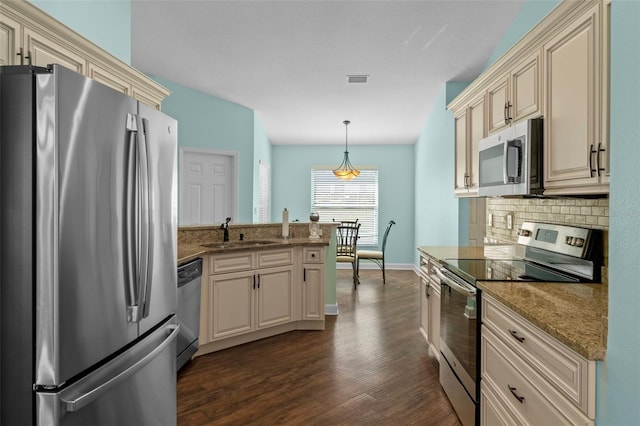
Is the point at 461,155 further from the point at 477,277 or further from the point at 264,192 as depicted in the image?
the point at 264,192

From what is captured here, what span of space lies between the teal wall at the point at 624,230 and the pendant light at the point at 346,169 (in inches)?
215

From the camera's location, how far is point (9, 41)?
180 cm

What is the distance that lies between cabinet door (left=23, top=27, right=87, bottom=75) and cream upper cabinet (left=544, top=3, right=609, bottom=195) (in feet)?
8.43

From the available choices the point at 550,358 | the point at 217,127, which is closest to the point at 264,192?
the point at 217,127

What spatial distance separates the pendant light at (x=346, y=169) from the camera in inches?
263

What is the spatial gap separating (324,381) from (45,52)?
8.53 ft

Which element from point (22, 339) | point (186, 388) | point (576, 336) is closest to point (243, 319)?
point (186, 388)

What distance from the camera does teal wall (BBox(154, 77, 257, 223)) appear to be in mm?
5262

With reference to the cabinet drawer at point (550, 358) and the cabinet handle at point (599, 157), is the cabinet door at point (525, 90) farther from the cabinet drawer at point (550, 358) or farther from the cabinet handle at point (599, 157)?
the cabinet drawer at point (550, 358)

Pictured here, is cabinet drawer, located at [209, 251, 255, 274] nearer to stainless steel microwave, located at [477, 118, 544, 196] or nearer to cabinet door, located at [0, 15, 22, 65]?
cabinet door, located at [0, 15, 22, 65]

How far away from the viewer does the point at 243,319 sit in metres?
3.52

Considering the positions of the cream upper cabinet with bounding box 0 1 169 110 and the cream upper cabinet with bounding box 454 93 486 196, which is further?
the cream upper cabinet with bounding box 454 93 486 196

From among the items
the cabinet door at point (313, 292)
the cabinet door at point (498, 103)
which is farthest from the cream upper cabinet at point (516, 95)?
the cabinet door at point (313, 292)

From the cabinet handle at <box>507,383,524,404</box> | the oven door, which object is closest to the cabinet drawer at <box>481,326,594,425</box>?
the cabinet handle at <box>507,383,524,404</box>
